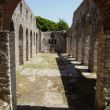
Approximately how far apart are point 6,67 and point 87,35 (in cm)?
1014

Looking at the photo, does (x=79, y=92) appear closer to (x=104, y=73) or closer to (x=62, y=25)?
(x=104, y=73)

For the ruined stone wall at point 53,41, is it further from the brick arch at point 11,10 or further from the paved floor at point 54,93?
the brick arch at point 11,10

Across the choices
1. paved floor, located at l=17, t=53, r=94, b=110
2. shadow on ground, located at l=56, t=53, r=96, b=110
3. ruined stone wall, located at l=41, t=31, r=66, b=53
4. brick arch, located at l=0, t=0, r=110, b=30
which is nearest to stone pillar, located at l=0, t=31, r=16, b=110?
brick arch, located at l=0, t=0, r=110, b=30

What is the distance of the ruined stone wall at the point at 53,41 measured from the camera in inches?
1325

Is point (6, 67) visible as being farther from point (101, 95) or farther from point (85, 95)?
point (85, 95)

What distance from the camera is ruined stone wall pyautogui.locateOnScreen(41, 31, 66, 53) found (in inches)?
1325

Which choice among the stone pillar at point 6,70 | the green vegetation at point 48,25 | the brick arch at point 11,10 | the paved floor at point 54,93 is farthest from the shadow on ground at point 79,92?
the green vegetation at point 48,25

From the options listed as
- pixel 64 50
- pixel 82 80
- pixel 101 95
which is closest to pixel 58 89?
pixel 82 80

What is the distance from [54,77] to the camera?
11.8 meters

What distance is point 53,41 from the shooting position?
34281 mm

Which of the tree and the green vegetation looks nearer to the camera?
the green vegetation

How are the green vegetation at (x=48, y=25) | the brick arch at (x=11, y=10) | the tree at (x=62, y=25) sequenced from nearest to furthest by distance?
the brick arch at (x=11, y=10), the green vegetation at (x=48, y=25), the tree at (x=62, y=25)

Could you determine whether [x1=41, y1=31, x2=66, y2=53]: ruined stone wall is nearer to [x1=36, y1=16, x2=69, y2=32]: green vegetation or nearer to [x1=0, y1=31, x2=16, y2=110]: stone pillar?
[x1=36, y1=16, x2=69, y2=32]: green vegetation

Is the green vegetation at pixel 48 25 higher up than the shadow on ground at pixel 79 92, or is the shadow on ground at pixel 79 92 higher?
the green vegetation at pixel 48 25
